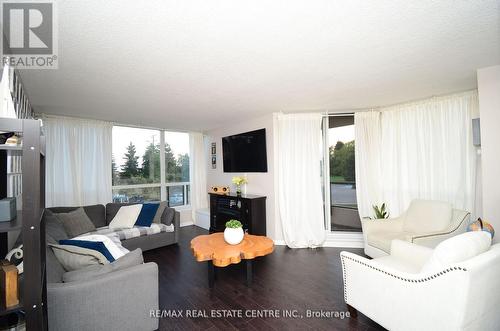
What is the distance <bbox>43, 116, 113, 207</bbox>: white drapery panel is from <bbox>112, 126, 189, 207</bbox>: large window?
0.31m

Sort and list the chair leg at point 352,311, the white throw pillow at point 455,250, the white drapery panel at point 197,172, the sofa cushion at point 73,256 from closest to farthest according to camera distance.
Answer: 1. the white throw pillow at point 455,250
2. the sofa cushion at point 73,256
3. the chair leg at point 352,311
4. the white drapery panel at point 197,172

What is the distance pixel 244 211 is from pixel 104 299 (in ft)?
9.01

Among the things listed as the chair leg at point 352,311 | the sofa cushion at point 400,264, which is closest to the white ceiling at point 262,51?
the sofa cushion at point 400,264

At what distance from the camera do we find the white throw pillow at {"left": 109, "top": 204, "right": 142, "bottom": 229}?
3.87 metres

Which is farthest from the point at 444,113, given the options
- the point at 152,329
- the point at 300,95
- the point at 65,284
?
the point at 65,284

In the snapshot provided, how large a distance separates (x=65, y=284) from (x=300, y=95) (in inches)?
125

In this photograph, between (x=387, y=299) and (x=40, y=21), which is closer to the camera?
(x=40, y=21)

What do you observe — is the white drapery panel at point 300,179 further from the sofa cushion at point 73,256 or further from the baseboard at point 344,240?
the sofa cushion at point 73,256

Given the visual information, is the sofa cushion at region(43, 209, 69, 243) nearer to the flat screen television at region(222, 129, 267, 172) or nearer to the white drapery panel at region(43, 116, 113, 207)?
the white drapery panel at region(43, 116, 113, 207)

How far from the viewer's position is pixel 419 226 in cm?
322

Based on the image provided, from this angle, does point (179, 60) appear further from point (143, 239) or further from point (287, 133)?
point (143, 239)

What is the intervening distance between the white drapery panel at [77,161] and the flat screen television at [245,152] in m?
2.42

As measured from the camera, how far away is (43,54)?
196cm

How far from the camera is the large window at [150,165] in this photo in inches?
194
